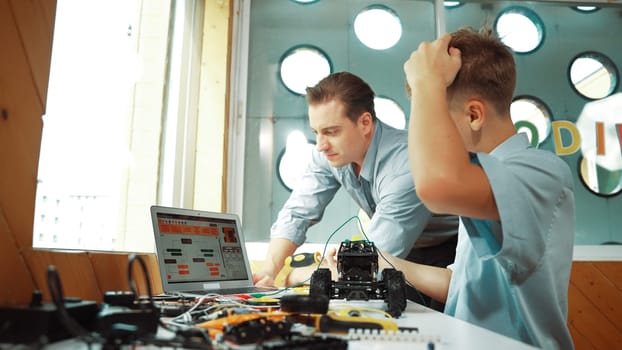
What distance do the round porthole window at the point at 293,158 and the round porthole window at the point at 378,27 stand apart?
0.69 m

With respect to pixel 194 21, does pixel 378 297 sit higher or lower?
lower

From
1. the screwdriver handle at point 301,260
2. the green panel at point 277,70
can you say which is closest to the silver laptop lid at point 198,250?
the screwdriver handle at point 301,260

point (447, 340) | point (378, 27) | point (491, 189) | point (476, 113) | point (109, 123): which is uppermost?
point (378, 27)

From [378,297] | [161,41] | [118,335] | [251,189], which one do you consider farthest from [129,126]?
[118,335]

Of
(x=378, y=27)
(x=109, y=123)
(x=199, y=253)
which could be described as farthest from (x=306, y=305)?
(x=378, y=27)

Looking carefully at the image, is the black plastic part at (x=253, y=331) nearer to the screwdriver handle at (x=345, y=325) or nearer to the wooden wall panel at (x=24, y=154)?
the screwdriver handle at (x=345, y=325)

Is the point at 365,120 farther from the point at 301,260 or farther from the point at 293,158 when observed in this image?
the point at 301,260

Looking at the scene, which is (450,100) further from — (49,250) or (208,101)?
(208,101)

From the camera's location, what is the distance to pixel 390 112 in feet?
8.43

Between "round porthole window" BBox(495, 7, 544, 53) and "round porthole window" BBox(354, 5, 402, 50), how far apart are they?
2.02 feet

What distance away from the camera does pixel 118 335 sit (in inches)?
20.3

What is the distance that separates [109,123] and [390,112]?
1.50 meters

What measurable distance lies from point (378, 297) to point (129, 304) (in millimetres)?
586

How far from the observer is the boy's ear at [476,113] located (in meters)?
0.98
